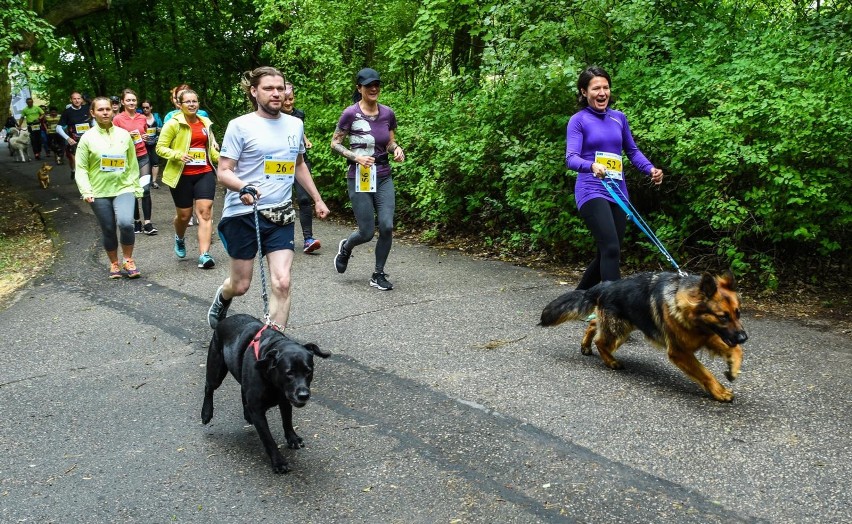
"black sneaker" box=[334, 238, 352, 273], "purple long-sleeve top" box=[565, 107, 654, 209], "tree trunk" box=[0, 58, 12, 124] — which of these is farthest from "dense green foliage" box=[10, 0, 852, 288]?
"tree trunk" box=[0, 58, 12, 124]

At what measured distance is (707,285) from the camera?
15.5ft

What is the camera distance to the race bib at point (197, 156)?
979 centimetres

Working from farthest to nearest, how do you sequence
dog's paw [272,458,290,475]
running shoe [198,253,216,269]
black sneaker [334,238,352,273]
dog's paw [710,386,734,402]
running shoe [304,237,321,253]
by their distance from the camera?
running shoe [304,237,321,253]
running shoe [198,253,216,269]
black sneaker [334,238,352,273]
dog's paw [710,386,734,402]
dog's paw [272,458,290,475]

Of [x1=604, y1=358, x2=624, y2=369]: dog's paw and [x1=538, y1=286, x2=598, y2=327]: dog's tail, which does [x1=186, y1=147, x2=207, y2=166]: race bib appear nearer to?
[x1=538, y1=286, x2=598, y2=327]: dog's tail

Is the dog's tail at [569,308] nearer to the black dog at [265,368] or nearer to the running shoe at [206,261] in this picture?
the black dog at [265,368]

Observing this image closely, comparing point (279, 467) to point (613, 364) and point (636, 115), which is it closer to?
point (613, 364)

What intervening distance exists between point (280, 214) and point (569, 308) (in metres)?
2.25

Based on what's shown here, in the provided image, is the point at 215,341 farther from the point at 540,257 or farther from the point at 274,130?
the point at 540,257

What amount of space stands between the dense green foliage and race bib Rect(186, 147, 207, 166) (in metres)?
3.15

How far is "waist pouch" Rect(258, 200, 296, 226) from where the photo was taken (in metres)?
5.55

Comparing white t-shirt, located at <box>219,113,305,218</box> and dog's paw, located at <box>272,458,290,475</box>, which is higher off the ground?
white t-shirt, located at <box>219,113,305,218</box>

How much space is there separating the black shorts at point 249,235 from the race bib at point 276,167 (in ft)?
1.10

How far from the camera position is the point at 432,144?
11.3m

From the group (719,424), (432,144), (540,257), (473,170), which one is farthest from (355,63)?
(719,424)
